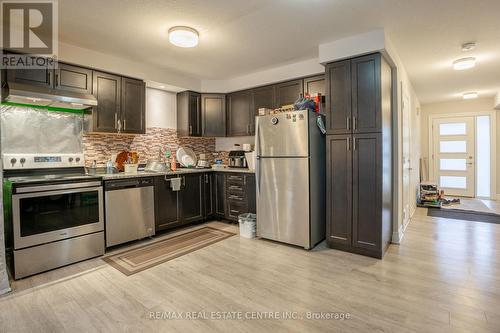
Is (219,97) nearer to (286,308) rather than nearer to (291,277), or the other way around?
(291,277)

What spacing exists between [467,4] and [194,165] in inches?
160

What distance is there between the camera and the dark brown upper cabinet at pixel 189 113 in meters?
4.54

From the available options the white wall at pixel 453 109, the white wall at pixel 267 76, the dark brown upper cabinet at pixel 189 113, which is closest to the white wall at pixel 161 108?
the dark brown upper cabinet at pixel 189 113

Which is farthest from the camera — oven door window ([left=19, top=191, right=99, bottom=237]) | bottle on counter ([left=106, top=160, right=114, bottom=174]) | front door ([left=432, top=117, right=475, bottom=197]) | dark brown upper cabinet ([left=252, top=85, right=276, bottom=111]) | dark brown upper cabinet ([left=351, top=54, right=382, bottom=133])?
front door ([left=432, top=117, right=475, bottom=197])

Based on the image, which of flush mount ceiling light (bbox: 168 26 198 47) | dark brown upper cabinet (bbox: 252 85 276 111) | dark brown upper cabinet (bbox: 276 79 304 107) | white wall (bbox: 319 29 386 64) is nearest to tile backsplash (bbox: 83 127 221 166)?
dark brown upper cabinet (bbox: 252 85 276 111)

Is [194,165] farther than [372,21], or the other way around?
[194,165]

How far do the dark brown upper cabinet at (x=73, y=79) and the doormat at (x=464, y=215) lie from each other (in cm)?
598

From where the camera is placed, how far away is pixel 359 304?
2004 mm

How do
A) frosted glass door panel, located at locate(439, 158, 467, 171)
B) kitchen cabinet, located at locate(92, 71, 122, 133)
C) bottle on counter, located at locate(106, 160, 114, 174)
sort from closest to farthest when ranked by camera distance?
kitchen cabinet, located at locate(92, 71, 122, 133) → bottle on counter, located at locate(106, 160, 114, 174) → frosted glass door panel, located at locate(439, 158, 467, 171)

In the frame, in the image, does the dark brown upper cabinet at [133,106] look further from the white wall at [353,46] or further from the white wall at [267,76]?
the white wall at [353,46]

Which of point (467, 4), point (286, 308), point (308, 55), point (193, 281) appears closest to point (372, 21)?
point (467, 4)

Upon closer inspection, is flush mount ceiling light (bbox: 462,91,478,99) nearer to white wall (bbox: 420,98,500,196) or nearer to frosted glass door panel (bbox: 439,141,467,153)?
white wall (bbox: 420,98,500,196)

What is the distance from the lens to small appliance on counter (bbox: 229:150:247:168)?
441cm
